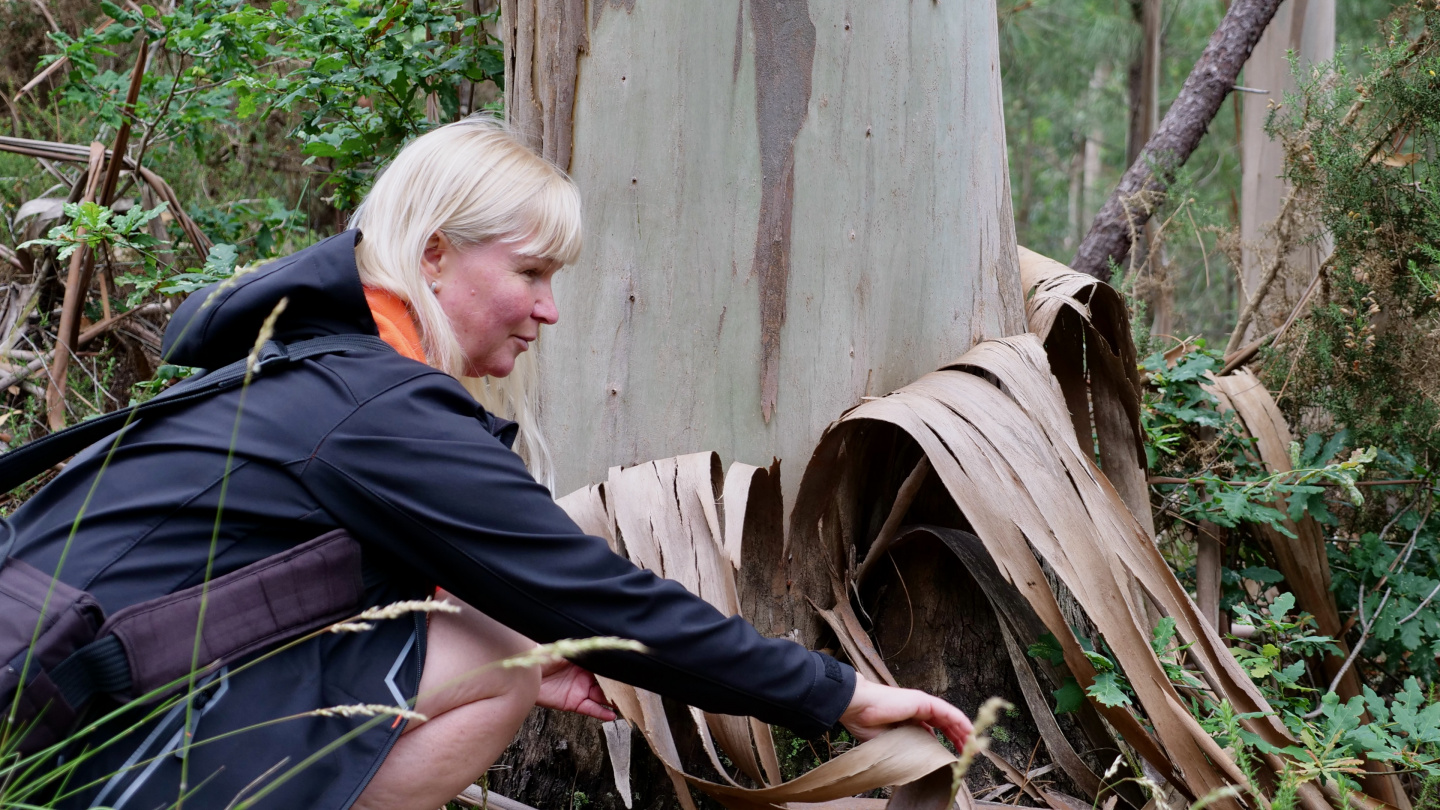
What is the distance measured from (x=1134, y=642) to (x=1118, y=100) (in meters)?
13.1

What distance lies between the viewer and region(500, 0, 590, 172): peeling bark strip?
228 cm

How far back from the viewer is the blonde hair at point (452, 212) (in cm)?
170

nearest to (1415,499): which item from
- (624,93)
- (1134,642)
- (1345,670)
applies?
(1345,670)

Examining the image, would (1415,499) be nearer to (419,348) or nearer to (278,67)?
(419,348)

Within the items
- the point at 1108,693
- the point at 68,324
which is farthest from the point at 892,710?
Result: the point at 68,324

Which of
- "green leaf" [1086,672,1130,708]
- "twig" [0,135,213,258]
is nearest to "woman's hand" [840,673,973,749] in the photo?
"green leaf" [1086,672,1130,708]

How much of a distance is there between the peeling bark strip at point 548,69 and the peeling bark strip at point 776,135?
15.2 inches

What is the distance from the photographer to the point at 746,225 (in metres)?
2.21

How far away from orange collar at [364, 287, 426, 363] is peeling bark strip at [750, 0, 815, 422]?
77cm

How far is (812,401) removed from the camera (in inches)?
88.7

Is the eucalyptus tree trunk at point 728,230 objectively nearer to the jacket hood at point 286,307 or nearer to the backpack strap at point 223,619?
the jacket hood at point 286,307

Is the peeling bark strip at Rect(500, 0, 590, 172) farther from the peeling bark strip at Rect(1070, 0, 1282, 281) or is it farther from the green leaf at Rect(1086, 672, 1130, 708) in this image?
the peeling bark strip at Rect(1070, 0, 1282, 281)

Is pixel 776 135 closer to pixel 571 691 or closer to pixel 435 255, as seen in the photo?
pixel 435 255

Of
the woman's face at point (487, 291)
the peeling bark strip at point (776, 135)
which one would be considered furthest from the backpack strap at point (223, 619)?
the peeling bark strip at point (776, 135)
